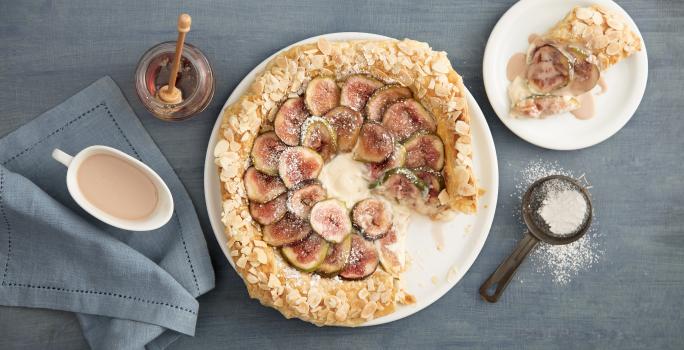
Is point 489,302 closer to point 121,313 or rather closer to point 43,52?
point 121,313

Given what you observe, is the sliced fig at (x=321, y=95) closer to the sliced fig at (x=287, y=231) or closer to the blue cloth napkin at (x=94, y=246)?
the sliced fig at (x=287, y=231)

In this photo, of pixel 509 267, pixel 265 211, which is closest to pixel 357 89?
pixel 265 211

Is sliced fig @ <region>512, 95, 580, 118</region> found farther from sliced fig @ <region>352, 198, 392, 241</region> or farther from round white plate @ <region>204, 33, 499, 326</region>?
sliced fig @ <region>352, 198, 392, 241</region>

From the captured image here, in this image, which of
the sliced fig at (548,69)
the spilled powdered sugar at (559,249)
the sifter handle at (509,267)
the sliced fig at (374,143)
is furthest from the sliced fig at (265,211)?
the sliced fig at (548,69)

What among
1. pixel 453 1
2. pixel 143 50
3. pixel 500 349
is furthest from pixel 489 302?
pixel 143 50

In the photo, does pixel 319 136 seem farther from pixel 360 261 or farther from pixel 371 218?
pixel 360 261
